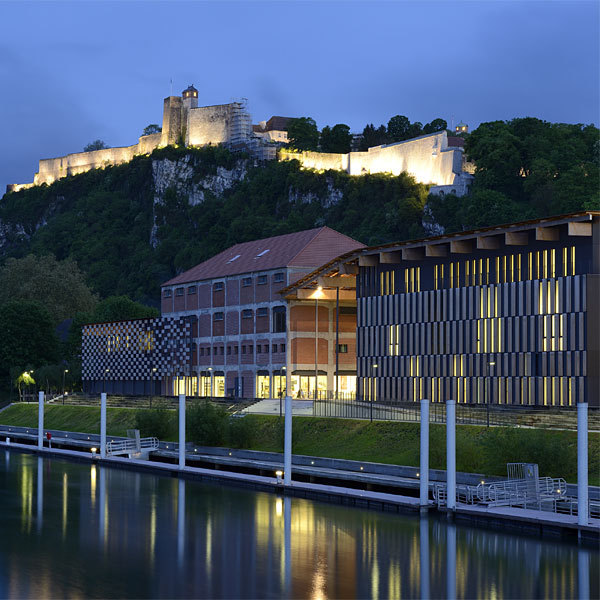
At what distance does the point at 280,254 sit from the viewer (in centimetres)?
9550

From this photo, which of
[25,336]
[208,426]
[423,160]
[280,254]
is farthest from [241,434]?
[423,160]

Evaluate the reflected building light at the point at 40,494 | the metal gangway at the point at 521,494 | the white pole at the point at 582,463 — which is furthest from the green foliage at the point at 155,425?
the white pole at the point at 582,463

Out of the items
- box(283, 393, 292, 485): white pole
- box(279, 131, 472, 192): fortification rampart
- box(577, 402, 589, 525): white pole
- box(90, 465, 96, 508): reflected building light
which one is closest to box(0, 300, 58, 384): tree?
box(90, 465, 96, 508): reflected building light

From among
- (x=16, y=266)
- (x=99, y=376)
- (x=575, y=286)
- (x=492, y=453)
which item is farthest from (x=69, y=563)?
(x=16, y=266)

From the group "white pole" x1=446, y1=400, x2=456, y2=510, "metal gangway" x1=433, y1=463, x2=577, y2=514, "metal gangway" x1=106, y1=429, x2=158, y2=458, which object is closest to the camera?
"white pole" x1=446, y1=400, x2=456, y2=510

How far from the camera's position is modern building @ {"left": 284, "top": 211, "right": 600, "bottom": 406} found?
65500mm

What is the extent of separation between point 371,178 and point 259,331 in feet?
319

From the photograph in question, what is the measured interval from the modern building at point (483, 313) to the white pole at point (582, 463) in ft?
93.8

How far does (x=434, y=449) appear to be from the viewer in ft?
159

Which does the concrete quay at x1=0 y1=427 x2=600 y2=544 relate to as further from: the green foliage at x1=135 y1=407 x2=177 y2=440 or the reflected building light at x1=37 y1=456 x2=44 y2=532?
the green foliage at x1=135 y1=407 x2=177 y2=440

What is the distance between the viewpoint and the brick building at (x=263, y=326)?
3580 inches

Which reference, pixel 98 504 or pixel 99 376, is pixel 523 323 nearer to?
pixel 98 504

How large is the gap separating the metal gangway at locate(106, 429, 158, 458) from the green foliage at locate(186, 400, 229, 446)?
270 centimetres

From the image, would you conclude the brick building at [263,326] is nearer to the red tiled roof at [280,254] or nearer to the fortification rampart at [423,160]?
the red tiled roof at [280,254]
